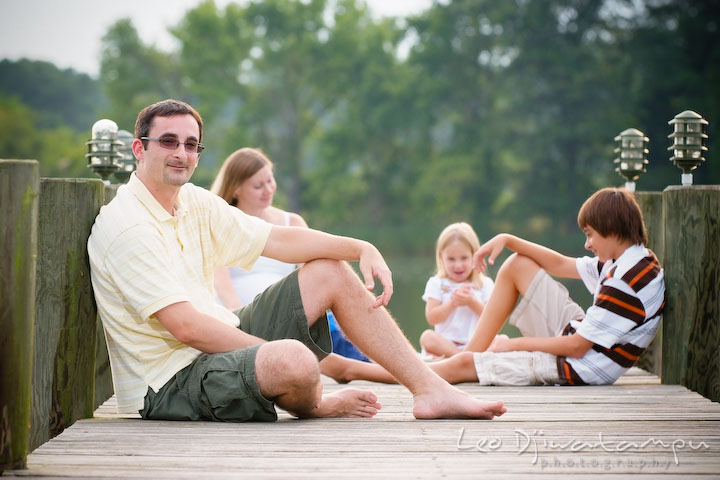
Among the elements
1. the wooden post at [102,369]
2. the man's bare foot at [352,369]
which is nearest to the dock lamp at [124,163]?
the wooden post at [102,369]

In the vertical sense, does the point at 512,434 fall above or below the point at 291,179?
below

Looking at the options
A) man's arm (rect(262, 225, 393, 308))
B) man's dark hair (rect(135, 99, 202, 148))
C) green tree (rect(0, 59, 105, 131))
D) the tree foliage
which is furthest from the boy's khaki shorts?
green tree (rect(0, 59, 105, 131))

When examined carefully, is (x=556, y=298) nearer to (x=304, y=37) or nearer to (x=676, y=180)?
(x=676, y=180)

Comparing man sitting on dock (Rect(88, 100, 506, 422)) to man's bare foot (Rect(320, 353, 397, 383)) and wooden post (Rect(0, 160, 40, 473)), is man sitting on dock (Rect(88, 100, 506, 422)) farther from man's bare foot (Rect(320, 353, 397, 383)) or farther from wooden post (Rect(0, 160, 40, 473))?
man's bare foot (Rect(320, 353, 397, 383))

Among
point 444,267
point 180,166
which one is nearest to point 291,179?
point 444,267

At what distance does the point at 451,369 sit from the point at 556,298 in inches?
23.7

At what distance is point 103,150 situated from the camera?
4.33m

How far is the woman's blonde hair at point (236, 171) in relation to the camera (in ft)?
15.5

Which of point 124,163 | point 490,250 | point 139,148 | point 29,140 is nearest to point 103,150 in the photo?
point 124,163

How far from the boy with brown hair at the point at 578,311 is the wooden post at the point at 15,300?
2.02m

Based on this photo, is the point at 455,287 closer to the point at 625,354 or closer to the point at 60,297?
the point at 625,354

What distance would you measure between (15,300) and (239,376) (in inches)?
30.5

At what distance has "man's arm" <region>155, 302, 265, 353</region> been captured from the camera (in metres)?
2.71

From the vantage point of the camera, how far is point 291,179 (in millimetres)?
29188
